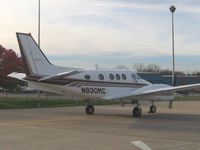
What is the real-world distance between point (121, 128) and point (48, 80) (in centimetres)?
821

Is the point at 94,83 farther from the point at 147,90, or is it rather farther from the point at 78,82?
the point at 147,90

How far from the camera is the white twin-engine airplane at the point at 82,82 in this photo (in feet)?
92.4

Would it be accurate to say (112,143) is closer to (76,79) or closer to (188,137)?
(188,137)

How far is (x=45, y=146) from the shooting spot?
14.6 m

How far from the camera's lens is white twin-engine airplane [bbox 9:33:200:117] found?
28.2 m

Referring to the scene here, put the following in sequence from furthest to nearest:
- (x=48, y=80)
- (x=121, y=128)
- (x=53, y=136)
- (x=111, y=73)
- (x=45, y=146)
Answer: (x=111, y=73)
(x=48, y=80)
(x=121, y=128)
(x=53, y=136)
(x=45, y=146)

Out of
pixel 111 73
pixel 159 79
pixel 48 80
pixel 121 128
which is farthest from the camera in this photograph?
pixel 159 79

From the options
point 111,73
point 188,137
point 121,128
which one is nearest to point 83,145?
point 188,137

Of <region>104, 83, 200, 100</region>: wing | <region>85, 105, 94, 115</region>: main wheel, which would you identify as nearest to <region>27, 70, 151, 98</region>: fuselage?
<region>104, 83, 200, 100</region>: wing

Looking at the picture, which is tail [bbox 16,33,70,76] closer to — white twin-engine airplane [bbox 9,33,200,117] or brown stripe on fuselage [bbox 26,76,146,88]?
white twin-engine airplane [bbox 9,33,200,117]

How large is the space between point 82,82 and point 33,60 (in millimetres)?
3214

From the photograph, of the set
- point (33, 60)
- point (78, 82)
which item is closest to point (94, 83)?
point (78, 82)

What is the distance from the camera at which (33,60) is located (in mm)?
28750

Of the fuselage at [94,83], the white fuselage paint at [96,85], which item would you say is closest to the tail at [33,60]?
the fuselage at [94,83]
